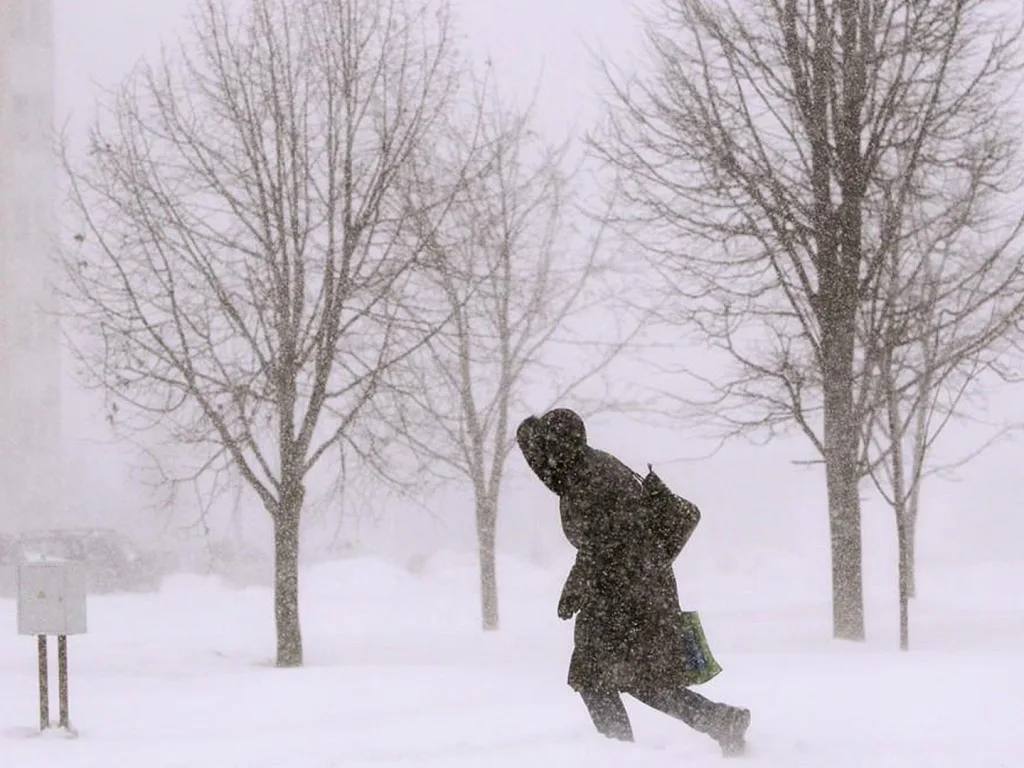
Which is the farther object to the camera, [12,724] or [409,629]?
[409,629]

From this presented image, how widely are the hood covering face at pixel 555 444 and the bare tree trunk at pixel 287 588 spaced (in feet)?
23.6

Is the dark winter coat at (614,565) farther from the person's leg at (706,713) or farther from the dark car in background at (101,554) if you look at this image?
the dark car in background at (101,554)

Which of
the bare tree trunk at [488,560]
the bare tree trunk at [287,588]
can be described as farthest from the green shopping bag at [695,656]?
the bare tree trunk at [488,560]

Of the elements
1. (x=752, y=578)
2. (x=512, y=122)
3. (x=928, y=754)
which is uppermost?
(x=512, y=122)

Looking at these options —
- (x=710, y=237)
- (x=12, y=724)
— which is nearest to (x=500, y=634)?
(x=710, y=237)

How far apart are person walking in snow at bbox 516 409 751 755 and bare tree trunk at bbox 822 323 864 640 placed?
7496 millimetres

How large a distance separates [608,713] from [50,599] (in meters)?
3.56

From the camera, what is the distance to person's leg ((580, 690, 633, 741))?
5074 mm

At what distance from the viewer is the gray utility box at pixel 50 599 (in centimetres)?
695

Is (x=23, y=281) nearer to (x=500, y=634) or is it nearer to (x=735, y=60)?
(x=500, y=634)

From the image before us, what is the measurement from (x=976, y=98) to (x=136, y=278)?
370 inches

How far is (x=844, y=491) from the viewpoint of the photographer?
12148 millimetres

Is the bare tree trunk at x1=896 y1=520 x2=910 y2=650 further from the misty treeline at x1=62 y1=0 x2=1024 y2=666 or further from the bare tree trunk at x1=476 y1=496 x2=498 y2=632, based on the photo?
the bare tree trunk at x1=476 y1=496 x2=498 y2=632

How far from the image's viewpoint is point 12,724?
7.77 m
